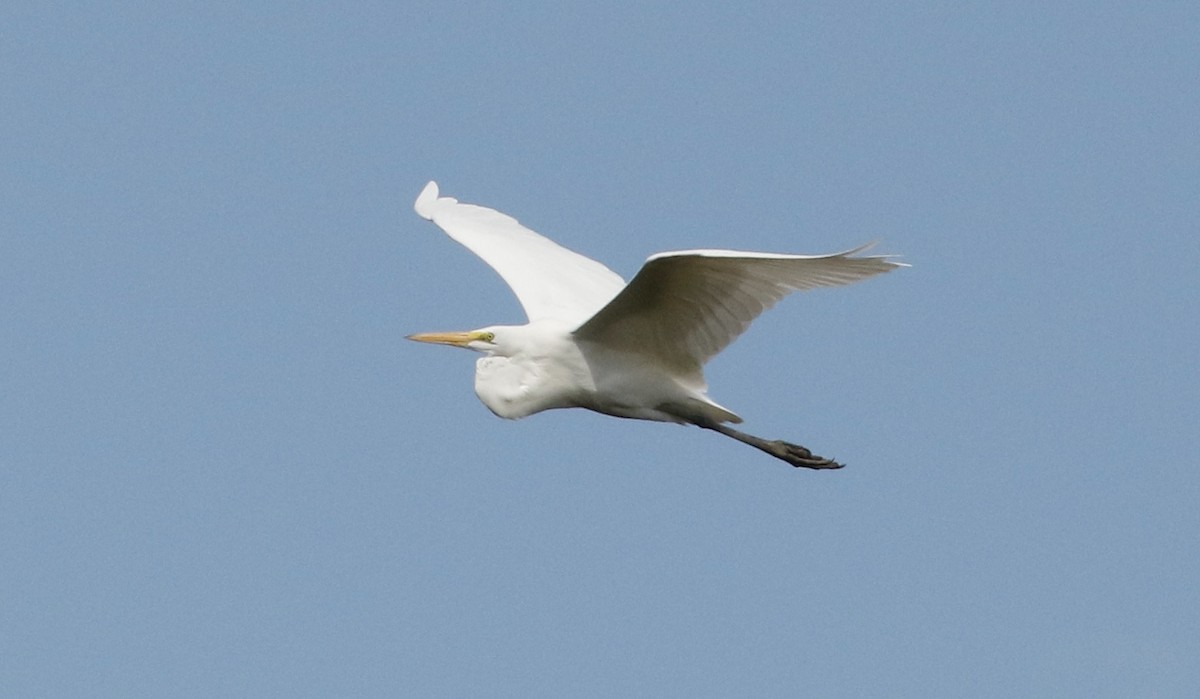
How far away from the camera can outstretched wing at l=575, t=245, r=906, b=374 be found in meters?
9.52

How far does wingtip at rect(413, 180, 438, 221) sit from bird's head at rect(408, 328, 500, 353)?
2759 mm

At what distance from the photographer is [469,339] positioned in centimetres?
1143

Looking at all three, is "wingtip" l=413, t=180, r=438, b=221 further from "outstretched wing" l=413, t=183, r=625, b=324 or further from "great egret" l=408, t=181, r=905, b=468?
"great egret" l=408, t=181, r=905, b=468

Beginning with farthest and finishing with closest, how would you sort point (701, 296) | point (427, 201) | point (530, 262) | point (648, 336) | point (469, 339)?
point (427, 201)
point (530, 262)
point (469, 339)
point (648, 336)
point (701, 296)

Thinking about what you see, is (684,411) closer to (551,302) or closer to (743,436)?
(743,436)

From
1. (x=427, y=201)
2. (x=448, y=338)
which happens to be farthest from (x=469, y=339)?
(x=427, y=201)

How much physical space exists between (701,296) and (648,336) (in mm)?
586

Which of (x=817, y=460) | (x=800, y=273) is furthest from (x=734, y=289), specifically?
(x=817, y=460)

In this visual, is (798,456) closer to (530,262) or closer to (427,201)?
(530,262)

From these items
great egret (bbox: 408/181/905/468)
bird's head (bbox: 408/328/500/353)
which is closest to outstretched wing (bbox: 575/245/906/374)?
great egret (bbox: 408/181/905/468)

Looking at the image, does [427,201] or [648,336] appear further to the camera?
[427,201]

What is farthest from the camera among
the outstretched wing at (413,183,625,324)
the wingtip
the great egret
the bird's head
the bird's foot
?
the wingtip

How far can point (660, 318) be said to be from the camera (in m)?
10.6

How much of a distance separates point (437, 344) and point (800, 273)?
9.23 feet
